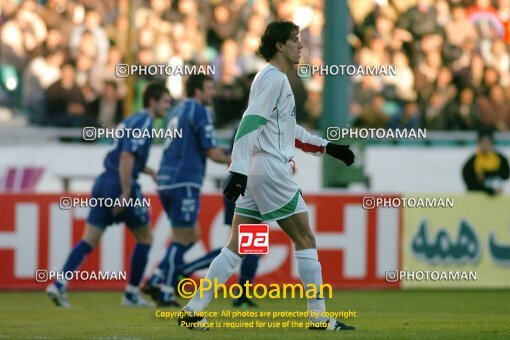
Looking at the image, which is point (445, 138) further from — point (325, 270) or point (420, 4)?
point (325, 270)

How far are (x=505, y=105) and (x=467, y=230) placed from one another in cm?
455

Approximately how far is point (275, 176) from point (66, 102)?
9.69m

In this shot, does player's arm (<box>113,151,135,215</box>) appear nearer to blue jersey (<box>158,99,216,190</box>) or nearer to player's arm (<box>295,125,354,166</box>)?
blue jersey (<box>158,99,216,190</box>)

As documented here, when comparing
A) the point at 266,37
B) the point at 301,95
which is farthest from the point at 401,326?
the point at 301,95

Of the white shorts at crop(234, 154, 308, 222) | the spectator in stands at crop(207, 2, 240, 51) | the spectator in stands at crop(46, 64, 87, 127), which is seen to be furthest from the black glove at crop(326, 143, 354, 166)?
the spectator in stands at crop(207, 2, 240, 51)

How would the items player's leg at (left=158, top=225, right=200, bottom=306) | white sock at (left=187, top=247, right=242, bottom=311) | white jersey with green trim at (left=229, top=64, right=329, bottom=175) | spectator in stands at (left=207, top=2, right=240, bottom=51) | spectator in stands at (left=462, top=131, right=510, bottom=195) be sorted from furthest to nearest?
1. spectator in stands at (left=207, top=2, right=240, bottom=51)
2. spectator in stands at (left=462, top=131, right=510, bottom=195)
3. player's leg at (left=158, top=225, right=200, bottom=306)
4. white sock at (left=187, top=247, right=242, bottom=311)
5. white jersey with green trim at (left=229, top=64, right=329, bottom=175)

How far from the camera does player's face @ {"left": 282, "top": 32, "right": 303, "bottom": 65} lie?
982 centimetres

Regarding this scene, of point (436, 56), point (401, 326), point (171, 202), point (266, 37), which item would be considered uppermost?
point (436, 56)

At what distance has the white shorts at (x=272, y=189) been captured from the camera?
384 inches

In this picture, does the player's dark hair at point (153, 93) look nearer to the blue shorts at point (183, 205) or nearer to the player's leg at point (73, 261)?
the blue shorts at point (183, 205)

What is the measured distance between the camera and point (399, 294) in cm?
1605

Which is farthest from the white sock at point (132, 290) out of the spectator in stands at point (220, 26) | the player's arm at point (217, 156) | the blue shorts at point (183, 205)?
the spectator in stands at point (220, 26)

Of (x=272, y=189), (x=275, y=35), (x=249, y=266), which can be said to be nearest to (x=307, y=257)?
(x=272, y=189)

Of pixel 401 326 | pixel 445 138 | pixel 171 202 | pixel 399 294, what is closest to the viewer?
pixel 401 326
